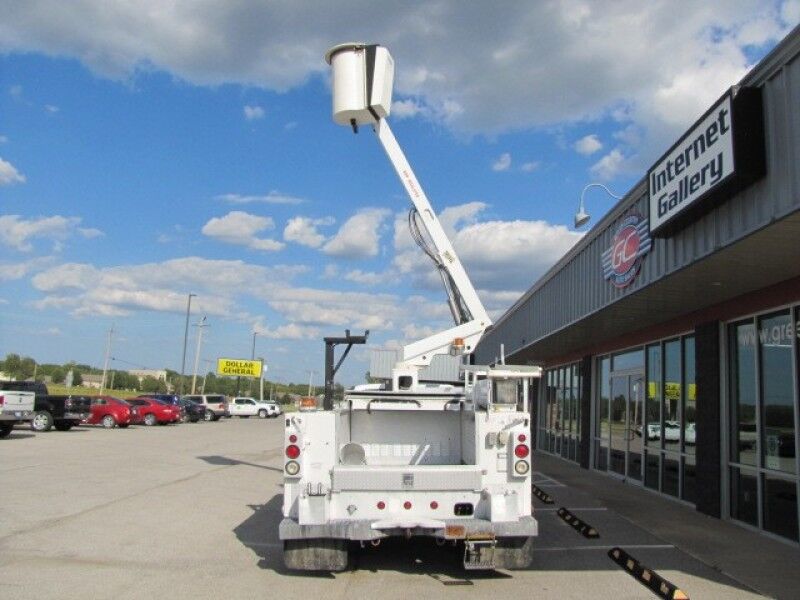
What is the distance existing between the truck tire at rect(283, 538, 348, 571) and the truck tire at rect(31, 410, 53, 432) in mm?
24793

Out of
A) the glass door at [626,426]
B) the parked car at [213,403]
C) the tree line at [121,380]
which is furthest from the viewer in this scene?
the tree line at [121,380]

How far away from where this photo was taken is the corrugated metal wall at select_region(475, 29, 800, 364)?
6.35 m

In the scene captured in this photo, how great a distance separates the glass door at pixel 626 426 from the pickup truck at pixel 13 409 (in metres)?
18.4

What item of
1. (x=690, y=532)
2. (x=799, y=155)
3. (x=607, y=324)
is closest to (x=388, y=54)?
(x=607, y=324)

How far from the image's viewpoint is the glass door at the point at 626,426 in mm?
15047

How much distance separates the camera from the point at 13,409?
23703 millimetres

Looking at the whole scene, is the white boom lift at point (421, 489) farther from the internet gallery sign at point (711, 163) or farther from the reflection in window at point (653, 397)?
the reflection in window at point (653, 397)

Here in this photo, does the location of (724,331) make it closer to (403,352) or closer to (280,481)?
(403,352)

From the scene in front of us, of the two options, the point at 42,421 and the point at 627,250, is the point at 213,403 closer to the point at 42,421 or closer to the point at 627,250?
the point at 42,421

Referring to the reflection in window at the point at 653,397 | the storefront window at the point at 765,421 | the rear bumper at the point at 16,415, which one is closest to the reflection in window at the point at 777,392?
the storefront window at the point at 765,421

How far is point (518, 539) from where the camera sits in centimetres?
709

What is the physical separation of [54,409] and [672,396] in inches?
943

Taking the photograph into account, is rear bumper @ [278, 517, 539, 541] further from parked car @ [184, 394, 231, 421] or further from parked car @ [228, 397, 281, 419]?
parked car @ [228, 397, 281, 419]

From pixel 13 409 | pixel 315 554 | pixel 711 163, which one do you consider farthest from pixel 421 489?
pixel 13 409
